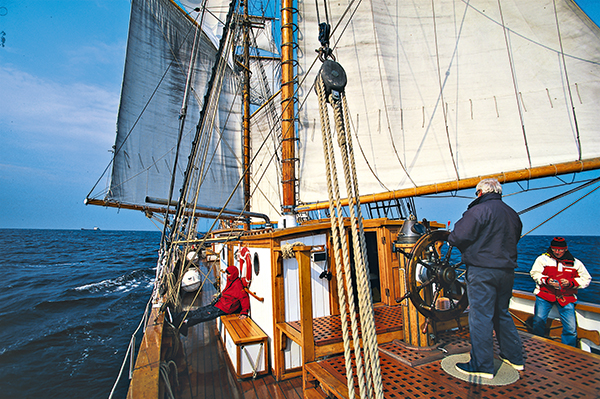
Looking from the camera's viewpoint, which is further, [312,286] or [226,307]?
[226,307]

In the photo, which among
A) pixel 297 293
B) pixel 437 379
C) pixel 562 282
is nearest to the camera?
pixel 437 379

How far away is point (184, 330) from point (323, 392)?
2.99 m

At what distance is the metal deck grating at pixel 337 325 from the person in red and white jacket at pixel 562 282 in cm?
189

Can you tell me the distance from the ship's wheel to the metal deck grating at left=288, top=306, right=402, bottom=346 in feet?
2.10

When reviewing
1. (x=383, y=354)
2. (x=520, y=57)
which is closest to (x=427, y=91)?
(x=520, y=57)

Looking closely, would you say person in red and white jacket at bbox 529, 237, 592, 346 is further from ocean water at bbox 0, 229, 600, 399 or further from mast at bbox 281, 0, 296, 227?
mast at bbox 281, 0, 296, 227

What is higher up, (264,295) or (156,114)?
(156,114)

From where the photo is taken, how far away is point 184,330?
4863 mm

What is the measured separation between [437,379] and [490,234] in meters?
1.30

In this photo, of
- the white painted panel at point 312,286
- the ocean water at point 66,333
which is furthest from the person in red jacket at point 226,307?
the ocean water at point 66,333

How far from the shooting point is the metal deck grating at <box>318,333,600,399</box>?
215 cm

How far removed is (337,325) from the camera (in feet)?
12.6

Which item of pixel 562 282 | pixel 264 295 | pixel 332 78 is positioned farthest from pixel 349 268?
pixel 562 282

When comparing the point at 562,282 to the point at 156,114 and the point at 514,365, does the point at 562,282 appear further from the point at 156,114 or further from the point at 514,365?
the point at 156,114
